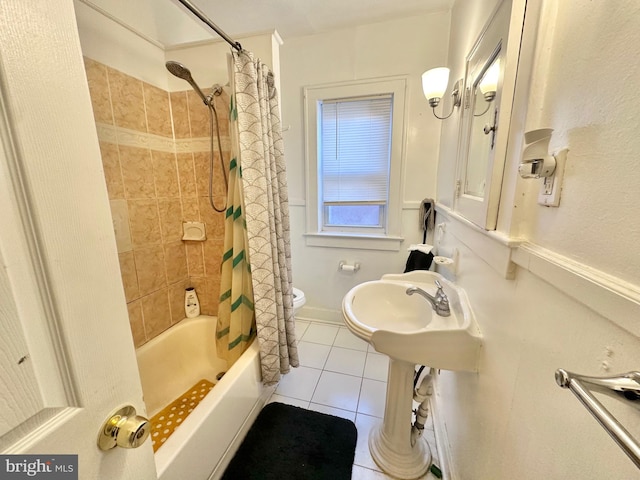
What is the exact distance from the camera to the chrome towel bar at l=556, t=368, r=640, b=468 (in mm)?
241

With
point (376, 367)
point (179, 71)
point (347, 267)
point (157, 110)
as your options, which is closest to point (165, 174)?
point (157, 110)

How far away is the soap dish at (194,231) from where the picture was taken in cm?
171

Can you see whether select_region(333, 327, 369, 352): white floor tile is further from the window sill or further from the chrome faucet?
the chrome faucet

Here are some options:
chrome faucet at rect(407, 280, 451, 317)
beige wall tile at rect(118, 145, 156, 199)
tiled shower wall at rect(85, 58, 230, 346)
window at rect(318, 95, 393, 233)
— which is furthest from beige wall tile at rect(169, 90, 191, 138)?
chrome faucet at rect(407, 280, 451, 317)

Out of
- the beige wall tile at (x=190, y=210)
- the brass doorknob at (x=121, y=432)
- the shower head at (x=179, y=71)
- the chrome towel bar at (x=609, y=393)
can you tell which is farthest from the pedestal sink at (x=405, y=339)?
the shower head at (x=179, y=71)

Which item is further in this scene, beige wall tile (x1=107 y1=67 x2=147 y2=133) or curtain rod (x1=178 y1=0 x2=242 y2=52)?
beige wall tile (x1=107 y1=67 x2=147 y2=133)

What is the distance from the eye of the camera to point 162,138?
1.54 metres

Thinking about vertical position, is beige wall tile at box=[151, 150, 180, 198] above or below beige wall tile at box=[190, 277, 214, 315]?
above

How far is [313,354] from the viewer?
204cm

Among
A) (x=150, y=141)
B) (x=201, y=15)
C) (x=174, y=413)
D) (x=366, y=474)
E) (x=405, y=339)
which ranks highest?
(x=201, y=15)

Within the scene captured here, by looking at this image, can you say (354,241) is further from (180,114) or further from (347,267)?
(180,114)

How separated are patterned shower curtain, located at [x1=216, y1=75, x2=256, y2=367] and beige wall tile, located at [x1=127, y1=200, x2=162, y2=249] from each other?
481mm


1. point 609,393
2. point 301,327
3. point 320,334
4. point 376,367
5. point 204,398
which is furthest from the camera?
point 301,327

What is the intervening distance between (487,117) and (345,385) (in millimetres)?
1728
